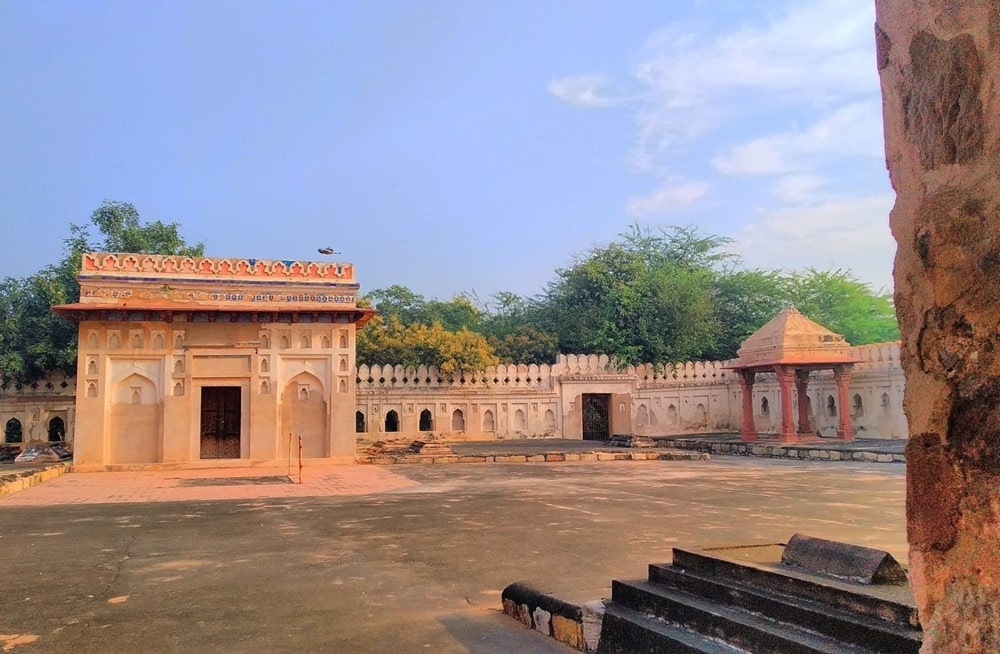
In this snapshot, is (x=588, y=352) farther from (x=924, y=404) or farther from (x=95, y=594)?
(x=924, y=404)

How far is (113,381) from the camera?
19141mm

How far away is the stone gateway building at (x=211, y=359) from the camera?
1905 centimetres

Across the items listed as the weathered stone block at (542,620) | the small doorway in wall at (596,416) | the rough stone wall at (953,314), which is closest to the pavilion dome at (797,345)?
the small doorway in wall at (596,416)

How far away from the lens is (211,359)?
19734 millimetres

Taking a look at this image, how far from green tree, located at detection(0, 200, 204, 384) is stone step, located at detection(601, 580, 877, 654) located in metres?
22.9

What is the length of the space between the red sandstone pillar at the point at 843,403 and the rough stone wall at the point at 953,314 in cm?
2211

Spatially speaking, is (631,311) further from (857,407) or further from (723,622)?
(723,622)

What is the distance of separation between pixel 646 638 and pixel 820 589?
1.01 meters

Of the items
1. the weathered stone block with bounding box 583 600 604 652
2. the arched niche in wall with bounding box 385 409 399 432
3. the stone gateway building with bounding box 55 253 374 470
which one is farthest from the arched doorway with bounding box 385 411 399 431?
the weathered stone block with bounding box 583 600 604 652

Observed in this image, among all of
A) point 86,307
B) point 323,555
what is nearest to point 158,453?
point 86,307

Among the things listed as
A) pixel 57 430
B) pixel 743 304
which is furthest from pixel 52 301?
pixel 743 304

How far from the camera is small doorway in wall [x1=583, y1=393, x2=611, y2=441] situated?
29.3m

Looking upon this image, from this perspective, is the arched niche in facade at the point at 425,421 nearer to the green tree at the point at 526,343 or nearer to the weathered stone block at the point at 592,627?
the green tree at the point at 526,343

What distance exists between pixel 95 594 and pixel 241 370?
14.4 m
